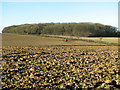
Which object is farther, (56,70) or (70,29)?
(70,29)

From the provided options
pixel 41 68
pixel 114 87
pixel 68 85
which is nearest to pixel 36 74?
pixel 41 68

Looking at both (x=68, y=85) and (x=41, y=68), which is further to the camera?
(x=41, y=68)

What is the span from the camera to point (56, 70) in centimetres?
696

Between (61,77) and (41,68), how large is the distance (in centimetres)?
123

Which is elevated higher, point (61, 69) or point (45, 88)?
point (61, 69)

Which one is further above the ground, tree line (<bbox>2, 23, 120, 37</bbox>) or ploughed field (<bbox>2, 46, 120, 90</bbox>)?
tree line (<bbox>2, 23, 120, 37</bbox>)

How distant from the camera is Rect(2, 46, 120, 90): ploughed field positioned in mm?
6148

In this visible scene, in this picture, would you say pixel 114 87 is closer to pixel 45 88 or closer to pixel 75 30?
pixel 45 88

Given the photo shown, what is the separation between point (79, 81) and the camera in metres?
6.43

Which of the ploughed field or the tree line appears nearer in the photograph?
the ploughed field

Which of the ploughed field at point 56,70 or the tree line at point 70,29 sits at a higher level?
the tree line at point 70,29

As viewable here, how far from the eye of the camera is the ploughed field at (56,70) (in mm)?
6148

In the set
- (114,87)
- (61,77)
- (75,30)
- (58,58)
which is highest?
(75,30)

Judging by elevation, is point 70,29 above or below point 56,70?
above
